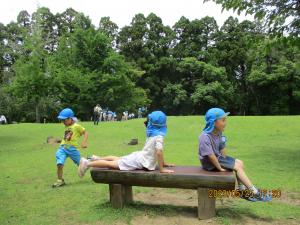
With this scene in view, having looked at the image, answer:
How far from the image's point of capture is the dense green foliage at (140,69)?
40.1m

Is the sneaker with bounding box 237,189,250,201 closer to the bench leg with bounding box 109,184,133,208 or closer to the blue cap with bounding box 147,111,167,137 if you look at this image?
the blue cap with bounding box 147,111,167,137

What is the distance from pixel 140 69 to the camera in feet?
164

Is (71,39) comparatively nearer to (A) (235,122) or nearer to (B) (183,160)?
(A) (235,122)

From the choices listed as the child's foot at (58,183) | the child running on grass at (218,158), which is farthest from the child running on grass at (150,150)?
the child's foot at (58,183)

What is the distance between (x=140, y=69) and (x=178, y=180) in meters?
44.5

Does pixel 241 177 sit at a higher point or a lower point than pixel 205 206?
higher

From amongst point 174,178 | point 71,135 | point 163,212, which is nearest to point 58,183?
point 71,135

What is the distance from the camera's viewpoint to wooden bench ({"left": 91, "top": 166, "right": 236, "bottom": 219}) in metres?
5.71

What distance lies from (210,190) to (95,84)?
35113 mm

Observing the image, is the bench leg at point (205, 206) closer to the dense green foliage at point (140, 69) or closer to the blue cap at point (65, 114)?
the blue cap at point (65, 114)

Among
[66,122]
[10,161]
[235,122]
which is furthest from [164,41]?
[66,122]

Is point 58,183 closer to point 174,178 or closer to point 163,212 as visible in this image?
point 163,212

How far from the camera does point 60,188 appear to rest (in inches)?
333

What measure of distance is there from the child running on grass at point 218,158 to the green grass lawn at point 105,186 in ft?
1.41
